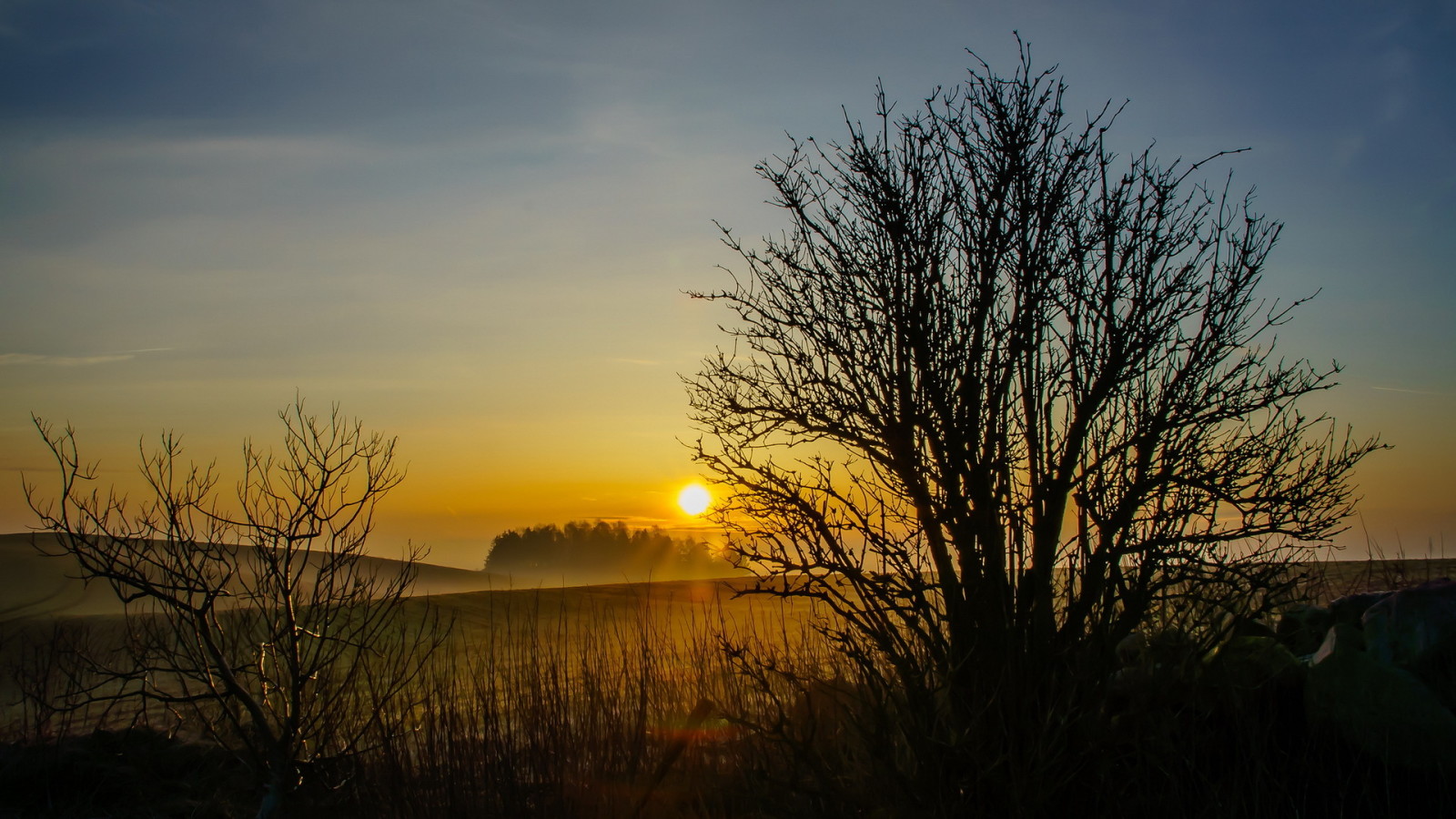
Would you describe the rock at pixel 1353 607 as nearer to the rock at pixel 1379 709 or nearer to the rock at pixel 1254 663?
the rock at pixel 1254 663

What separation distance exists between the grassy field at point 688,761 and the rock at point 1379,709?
5.8 inches

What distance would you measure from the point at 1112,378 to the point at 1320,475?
1.62 m

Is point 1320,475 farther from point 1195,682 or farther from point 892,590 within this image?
point 892,590

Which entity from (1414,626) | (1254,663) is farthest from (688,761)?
(1414,626)

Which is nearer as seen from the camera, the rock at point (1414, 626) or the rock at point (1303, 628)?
the rock at point (1414, 626)

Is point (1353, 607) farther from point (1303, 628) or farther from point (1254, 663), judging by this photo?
point (1254, 663)

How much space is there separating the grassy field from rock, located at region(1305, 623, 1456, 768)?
0.15 m

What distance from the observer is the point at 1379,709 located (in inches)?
204

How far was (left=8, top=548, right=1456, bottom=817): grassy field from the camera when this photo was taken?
4848 mm

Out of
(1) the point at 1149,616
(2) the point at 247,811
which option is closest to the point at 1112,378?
(1) the point at 1149,616

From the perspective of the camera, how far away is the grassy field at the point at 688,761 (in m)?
4.85

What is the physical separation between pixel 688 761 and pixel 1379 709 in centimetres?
529

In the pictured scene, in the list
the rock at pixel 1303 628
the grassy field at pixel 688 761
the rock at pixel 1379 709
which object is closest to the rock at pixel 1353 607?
the rock at pixel 1303 628

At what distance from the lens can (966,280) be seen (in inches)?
217
